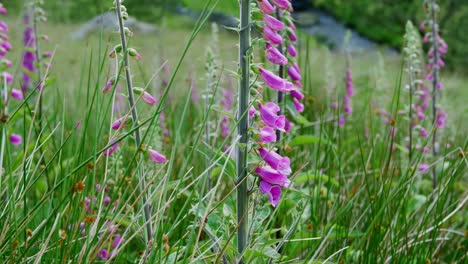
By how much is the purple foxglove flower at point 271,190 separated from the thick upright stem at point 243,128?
0.06 m

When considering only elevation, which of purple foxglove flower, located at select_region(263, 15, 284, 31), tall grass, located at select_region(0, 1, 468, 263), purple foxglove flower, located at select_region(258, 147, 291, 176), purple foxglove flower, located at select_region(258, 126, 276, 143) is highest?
purple foxglove flower, located at select_region(263, 15, 284, 31)

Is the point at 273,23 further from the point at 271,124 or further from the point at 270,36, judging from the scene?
the point at 271,124

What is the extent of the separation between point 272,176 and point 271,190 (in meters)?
0.06

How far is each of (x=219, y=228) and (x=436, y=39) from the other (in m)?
2.93

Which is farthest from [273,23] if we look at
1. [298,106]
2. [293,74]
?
[298,106]

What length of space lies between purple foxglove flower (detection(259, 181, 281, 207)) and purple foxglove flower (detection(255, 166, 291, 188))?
2cm

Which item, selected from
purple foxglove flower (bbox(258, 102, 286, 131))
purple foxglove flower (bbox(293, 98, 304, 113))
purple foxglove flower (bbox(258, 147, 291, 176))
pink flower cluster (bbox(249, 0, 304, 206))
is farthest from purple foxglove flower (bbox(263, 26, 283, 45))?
purple foxglove flower (bbox(293, 98, 304, 113))

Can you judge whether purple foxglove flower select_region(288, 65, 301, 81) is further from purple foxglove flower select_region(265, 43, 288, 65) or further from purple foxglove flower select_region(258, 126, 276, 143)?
purple foxglove flower select_region(258, 126, 276, 143)

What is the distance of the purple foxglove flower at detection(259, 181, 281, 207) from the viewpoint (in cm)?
190

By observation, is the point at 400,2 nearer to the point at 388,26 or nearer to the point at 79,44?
the point at 388,26

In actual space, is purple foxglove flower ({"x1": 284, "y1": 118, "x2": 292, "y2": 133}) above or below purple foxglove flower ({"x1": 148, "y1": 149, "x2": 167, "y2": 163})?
below

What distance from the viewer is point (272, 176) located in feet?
6.20

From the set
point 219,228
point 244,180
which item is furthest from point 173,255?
point 244,180

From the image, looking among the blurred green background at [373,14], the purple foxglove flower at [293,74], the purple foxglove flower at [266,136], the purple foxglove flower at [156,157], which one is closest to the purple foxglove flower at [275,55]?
the purple foxglove flower at [266,136]
